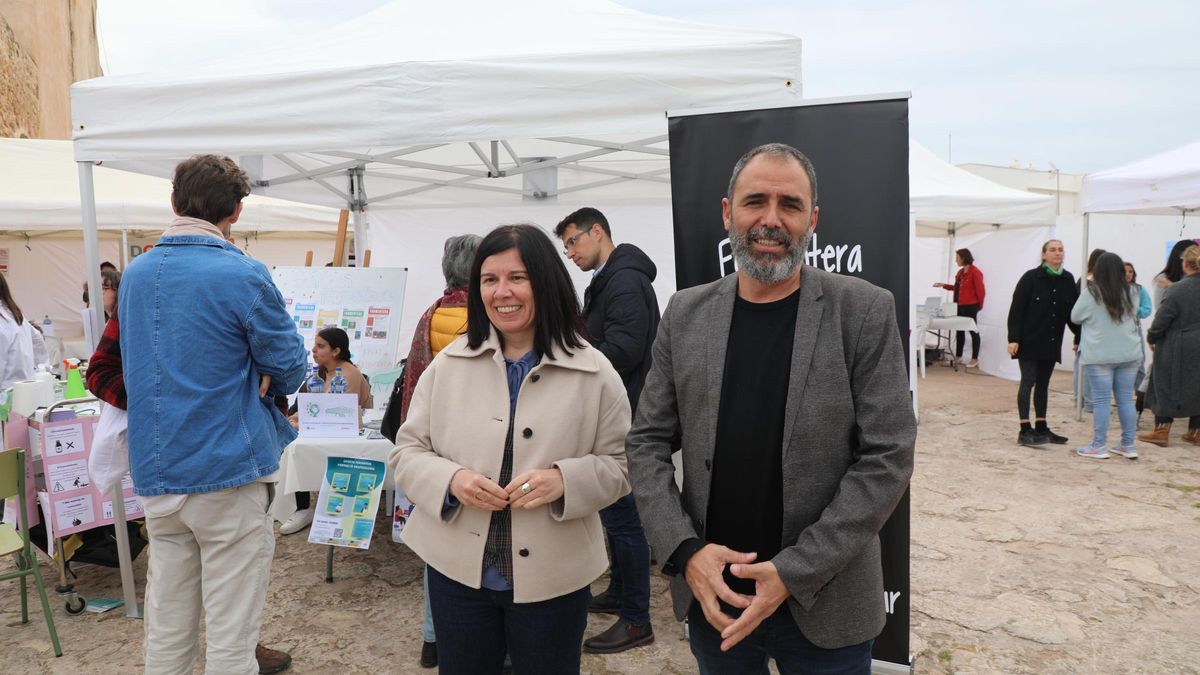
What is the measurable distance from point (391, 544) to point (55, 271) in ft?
32.4

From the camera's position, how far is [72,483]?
3.40 metres

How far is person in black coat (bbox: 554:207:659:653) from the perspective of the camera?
297 centimetres

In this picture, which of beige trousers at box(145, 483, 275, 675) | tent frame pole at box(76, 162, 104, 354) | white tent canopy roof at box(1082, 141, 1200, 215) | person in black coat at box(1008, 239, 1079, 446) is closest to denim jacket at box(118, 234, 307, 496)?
beige trousers at box(145, 483, 275, 675)

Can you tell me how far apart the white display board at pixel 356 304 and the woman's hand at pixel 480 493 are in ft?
10.5

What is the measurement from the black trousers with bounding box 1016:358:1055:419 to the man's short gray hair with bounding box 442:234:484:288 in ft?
17.7

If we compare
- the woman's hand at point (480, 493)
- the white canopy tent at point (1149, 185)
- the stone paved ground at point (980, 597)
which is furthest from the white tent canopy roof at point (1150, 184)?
the woman's hand at point (480, 493)

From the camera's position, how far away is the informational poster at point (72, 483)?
331cm

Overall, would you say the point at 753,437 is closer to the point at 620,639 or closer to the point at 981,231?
the point at 620,639

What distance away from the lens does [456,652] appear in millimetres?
1722

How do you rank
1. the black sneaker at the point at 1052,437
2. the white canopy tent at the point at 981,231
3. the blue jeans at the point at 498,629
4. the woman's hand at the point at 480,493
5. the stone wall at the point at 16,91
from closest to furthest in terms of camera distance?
1. the woman's hand at the point at 480,493
2. the blue jeans at the point at 498,629
3. the black sneaker at the point at 1052,437
4. the white canopy tent at the point at 981,231
5. the stone wall at the point at 16,91

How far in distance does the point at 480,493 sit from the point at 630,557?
1550 mm

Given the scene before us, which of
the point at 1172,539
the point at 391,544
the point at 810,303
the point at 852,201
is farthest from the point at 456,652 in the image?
the point at 1172,539

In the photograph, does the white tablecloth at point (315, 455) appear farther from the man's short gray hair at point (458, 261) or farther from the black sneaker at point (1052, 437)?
the black sneaker at point (1052, 437)

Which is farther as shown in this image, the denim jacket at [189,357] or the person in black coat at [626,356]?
the person in black coat at [626,356]
